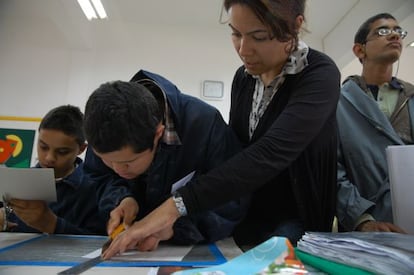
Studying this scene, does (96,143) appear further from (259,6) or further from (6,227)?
(6,227)

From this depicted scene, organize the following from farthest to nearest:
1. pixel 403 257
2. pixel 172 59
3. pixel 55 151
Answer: pixel 172 59 → pixel 55 151 → pixel 403 257

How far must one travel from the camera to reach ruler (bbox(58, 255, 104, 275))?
1.68 feet

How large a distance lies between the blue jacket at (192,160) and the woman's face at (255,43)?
0.19 metres

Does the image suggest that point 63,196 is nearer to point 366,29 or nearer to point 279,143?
point 279,143

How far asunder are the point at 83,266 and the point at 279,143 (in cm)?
47

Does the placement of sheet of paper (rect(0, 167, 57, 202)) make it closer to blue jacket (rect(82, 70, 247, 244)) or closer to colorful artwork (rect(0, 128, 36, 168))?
blue jacket (rect(82, 70, 247, 244))

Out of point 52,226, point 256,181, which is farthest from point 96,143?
point 52,226

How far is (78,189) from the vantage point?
1111 millimetres

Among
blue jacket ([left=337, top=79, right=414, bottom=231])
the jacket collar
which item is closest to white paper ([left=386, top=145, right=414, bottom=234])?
blue jacket ([left=337, top=79, right=414, bottom=231])

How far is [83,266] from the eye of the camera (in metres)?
0.55

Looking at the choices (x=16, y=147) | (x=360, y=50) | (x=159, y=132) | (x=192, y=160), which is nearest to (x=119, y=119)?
(x=159, y=132)

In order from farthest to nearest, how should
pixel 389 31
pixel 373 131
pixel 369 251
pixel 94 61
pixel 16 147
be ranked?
pixel 94 61, pixel 16 147, pixel 389 31, pixel 373 131, pixel 369 251

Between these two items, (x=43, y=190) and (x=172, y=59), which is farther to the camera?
(x=172, y=59)

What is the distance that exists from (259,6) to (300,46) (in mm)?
174
